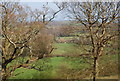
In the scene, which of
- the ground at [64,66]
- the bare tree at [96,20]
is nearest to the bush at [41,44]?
the ground at [64,66]

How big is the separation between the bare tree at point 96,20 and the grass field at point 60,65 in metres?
0.17

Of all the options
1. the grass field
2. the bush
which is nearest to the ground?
the grass field

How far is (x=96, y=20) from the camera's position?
1.90 m

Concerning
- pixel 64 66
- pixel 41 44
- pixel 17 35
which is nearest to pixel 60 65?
pixel 64 66

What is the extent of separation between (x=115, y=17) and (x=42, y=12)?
1.07m

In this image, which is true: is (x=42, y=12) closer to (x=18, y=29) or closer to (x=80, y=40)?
(x=18, y=29)

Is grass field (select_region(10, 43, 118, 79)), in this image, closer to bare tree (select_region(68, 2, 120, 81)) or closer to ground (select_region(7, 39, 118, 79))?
ground (select_region(7, 39, 118, 79))

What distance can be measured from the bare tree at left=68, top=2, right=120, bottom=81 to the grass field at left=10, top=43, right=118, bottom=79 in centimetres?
17

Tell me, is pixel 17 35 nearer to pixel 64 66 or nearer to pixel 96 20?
pixel 64 66

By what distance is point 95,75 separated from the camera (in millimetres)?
1984

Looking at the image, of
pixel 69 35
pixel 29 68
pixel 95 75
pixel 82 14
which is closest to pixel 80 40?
pixel 69 35

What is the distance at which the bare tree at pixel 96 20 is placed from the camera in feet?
6.21

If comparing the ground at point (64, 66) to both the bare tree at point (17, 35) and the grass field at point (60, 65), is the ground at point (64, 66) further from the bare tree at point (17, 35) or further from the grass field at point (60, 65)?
the bare tree at point (17, 35)

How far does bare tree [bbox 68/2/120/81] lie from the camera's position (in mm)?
1892
